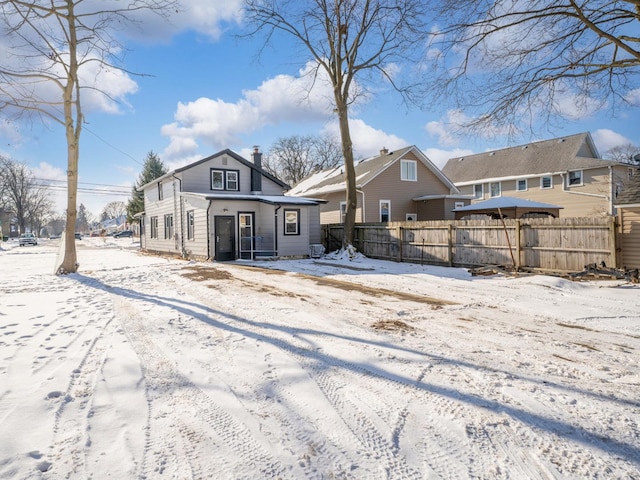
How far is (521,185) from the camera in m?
30.0

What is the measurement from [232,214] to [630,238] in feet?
49.3

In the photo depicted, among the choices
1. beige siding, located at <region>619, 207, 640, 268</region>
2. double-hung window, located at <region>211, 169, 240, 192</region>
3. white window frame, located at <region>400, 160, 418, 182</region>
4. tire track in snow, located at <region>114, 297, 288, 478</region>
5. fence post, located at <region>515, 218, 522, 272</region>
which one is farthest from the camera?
white window frame, located at <region>400, 160, 418, 182</region>

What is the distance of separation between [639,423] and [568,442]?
723mm

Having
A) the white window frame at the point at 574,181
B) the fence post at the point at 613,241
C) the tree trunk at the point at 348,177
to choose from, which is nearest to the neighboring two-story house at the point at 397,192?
the tree trunk at the point at 348,177

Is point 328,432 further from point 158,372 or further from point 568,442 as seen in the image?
point 158,372

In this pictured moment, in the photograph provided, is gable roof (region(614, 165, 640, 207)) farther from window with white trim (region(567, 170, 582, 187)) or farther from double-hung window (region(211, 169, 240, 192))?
window with white trim (region(567, 170, 582, 187))

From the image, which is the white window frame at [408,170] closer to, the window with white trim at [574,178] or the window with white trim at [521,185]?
the window with white trim at [521,185]

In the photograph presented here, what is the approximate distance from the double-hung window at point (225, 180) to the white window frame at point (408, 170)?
10.9 meters

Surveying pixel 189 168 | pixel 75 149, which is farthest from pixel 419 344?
pixel 189 168

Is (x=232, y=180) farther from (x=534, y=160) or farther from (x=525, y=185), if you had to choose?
(x=534, y=160)

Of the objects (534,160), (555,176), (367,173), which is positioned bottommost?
(367,173)

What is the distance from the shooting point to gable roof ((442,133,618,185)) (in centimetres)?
2730

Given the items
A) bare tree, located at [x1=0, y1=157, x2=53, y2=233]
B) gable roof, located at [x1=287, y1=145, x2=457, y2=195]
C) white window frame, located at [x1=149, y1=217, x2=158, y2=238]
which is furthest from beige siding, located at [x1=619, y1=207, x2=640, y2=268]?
bare tree, located at [x1=0, y1=157, x2=53, y2=233]

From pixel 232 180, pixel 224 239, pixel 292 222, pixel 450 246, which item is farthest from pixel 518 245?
pixel 232 180
